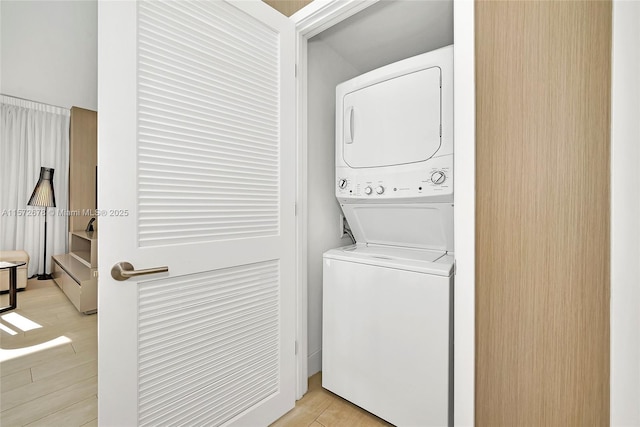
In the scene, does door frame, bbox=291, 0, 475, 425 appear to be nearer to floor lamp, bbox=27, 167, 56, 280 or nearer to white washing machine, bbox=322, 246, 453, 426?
white washing machine, bbox=322, 246, 453, 426

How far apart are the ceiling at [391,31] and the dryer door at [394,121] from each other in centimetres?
42

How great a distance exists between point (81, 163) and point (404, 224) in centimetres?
450

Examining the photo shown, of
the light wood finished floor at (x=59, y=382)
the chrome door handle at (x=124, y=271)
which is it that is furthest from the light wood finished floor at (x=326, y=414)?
the chrome door handle at (x=124, y=271)

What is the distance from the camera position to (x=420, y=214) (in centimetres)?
156

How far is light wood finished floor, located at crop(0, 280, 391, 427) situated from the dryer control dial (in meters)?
1.28

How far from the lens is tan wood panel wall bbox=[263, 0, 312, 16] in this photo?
156 cm

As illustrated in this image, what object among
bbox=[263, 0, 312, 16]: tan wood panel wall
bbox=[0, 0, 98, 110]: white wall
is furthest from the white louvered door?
bbox=[0, 0, 98, 110]: white wall

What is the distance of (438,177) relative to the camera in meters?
1.38

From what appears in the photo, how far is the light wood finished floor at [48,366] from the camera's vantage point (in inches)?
59.3

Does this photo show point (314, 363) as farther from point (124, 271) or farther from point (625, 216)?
point (625, 216)

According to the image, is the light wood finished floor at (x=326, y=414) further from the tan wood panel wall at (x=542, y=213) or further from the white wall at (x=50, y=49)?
the white wall at (x=50, y=49)

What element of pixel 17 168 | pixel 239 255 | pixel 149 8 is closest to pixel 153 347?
pixel 239 255

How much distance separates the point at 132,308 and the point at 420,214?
1.40 meters

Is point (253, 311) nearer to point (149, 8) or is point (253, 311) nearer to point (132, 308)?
point (132, 308)
